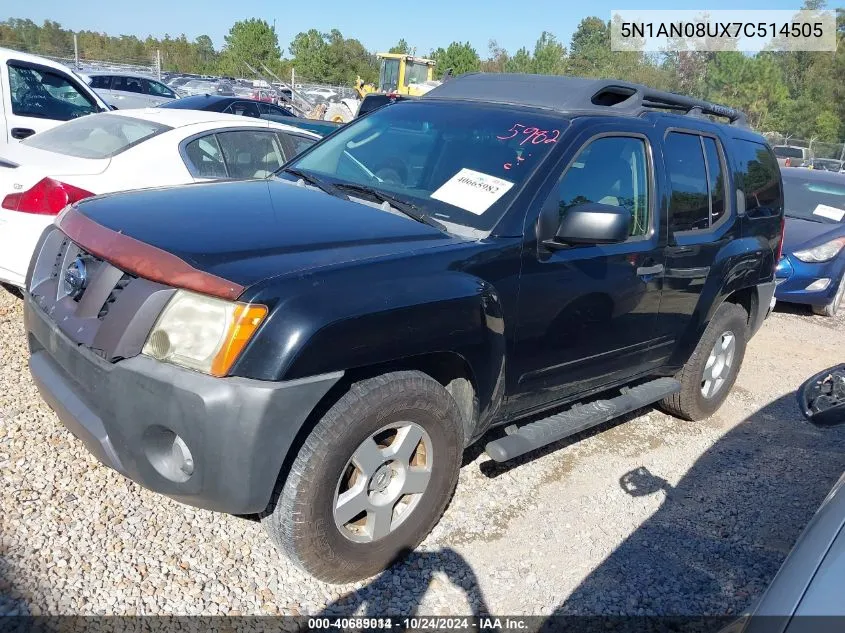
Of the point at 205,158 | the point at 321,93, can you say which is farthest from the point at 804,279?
the point at 321,93

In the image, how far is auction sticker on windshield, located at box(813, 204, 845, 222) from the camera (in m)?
8.93

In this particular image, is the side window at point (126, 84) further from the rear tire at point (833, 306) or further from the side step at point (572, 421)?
the side step at point (572, 421)

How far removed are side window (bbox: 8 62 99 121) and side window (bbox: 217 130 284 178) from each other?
9.44 feet

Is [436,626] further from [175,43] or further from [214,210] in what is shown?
[175,43]

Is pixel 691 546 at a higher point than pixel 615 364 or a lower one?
lower

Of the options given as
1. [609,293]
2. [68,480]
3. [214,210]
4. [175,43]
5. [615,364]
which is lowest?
[68,480]

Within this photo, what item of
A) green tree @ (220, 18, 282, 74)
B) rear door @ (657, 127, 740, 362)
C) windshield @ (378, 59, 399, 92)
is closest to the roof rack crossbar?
rear door @ (657, 127, 740, 362)

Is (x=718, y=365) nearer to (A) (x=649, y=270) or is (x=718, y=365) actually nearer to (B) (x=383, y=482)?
(A) (x=649, y=270)

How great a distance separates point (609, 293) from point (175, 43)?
69548 mm

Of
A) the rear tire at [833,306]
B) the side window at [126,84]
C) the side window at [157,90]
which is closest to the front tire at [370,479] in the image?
the rear tire at [833,306]

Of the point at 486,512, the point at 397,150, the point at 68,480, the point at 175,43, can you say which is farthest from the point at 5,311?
the point at 175,43

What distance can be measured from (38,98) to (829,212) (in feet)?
30.4

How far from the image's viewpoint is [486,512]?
11.6 feet

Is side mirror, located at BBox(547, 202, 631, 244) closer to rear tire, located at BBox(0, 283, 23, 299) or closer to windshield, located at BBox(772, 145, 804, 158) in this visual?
rear tire, located at BBox(0, 283, 23, 299)
